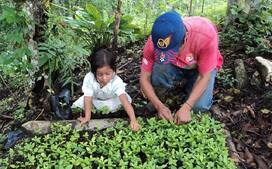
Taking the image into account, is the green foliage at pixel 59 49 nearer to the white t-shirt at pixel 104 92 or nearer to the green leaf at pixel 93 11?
the white t-shirt at pixel 104 92

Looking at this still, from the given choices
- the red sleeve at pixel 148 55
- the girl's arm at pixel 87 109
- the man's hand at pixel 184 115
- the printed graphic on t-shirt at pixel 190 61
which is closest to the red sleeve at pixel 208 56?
the printed graphic on t-shirt at pixel 190 61

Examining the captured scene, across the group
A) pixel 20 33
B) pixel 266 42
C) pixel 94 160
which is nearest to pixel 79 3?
pixel 20 33

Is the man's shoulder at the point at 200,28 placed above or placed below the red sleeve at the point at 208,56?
above

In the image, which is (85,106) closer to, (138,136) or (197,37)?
(138,136)

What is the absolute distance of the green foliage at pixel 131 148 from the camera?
3.93m

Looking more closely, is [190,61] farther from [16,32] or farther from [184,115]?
[16,32]

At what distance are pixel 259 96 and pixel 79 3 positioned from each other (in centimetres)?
387

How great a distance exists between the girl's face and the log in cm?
49

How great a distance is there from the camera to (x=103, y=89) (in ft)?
15.7

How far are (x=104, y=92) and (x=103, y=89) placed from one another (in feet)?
0.15

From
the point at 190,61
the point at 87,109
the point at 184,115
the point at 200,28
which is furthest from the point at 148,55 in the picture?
the point at 87,109

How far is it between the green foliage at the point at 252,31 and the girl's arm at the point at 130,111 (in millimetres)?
2433

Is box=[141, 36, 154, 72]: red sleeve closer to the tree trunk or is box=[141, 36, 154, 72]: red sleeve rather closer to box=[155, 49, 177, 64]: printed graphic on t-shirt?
box=[155, 49, 177, 64]: printed graphic on t-shirt

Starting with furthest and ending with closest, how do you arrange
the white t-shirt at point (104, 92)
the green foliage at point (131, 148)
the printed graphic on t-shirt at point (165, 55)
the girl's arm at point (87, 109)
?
the white t-shirt at point (104, 92), the girl's arm at point (87, 109), the printed graphic on t-shirt at point (165, 55), the green foliage at point (131, 148)
